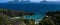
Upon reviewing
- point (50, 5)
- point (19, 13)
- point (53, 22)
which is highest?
point (50, 5)

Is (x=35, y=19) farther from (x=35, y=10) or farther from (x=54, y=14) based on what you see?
(x=54, y=14)

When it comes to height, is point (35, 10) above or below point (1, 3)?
below

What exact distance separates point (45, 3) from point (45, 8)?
0.43 feet

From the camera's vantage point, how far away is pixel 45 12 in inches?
99.4

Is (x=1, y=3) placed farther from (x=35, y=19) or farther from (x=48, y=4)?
(x=48, y=4)

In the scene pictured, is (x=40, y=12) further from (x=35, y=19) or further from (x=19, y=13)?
(x=19, y=13)

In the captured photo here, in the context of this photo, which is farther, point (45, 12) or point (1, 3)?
point (45, 12)

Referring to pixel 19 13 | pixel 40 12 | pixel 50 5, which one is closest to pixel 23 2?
pixel 19 13

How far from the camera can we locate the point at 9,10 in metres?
2.42

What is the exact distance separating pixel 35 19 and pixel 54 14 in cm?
43

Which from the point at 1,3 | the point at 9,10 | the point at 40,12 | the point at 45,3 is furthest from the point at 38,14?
the point at 1,3

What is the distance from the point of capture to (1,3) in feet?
7.78

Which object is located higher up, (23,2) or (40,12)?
(23,2)

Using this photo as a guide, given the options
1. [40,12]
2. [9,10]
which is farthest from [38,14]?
[9,10]
